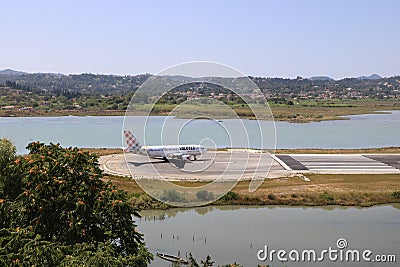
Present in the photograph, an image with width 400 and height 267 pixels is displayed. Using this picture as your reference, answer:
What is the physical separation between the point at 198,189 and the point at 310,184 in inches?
320

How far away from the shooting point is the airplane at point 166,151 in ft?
131

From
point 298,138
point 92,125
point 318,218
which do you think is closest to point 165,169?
point 318,218

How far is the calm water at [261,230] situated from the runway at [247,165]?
27.7ft

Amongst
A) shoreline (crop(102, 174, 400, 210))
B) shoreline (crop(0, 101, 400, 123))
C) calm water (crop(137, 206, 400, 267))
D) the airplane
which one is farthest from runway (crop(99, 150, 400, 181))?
shoreline (crop(0, 101, 400, 123))

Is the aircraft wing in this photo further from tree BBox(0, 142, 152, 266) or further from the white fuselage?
tree BBox(0, 142, 152, 266)

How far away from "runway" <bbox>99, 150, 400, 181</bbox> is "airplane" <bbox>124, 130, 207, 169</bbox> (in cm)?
58

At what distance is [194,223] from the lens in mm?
24703

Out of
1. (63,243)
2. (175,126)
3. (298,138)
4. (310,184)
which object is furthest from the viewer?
(298,138)

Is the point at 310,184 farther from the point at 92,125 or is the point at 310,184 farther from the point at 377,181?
the point at 92,125

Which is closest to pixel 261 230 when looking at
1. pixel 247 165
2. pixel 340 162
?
pixel 247 165

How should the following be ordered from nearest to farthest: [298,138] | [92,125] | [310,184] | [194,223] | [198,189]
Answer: [194,223] → [198,189] → [310,184] → [298,138] → [92,125]

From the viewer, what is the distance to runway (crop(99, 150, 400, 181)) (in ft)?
119

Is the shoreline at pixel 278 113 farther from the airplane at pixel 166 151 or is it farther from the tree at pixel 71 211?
the tree at pixel 71 211

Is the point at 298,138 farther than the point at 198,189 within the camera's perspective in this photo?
Yes
